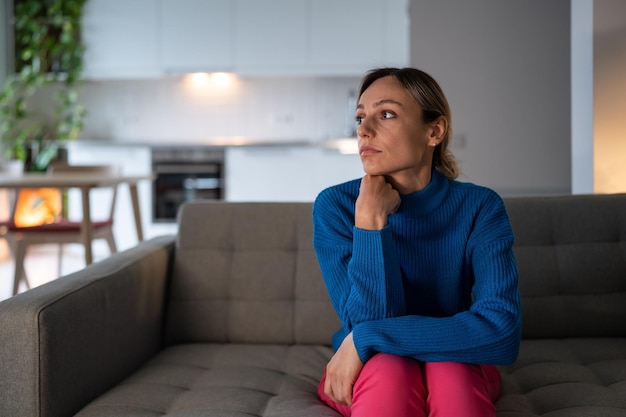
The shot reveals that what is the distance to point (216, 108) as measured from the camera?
23.4 ft

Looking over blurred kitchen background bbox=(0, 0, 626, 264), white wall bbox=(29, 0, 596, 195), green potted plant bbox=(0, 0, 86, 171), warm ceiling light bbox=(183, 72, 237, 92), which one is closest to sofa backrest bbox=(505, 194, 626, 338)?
white wall bbox=(29, 0, 596, 195)

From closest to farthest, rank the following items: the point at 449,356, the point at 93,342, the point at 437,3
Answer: the point at 449,356 → the point at 93,342 → the point at 437,3

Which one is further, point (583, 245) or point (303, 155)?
point (303, 155)

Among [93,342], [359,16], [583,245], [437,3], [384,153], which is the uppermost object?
[359,16]

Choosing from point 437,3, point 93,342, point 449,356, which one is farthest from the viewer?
point 437,3

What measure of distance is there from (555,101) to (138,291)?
2932 millimetres

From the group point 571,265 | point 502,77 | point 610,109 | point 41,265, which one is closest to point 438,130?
point 571,265

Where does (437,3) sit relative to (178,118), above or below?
above

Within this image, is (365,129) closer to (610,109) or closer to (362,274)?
(362,274)

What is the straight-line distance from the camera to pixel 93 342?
5.49ft

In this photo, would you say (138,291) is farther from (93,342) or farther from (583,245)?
(583,245)

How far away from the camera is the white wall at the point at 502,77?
401 centimetres

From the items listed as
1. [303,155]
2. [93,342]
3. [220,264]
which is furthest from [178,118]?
[93,342]

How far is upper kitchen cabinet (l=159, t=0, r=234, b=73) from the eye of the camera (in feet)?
22.1
